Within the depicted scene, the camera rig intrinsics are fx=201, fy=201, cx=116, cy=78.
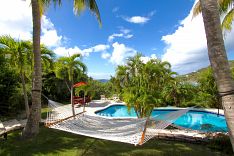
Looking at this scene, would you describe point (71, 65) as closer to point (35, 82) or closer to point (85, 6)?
point (85, 6)

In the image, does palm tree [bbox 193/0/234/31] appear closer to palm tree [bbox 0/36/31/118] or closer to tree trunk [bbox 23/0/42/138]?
tree trunk [bbox 23/0/42/138]

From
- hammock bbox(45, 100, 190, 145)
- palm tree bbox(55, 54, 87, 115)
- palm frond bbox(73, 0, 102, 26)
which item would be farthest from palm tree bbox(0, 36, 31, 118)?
hammock bbox(45, 100, 190, 145)

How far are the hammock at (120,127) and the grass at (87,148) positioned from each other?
524 mm

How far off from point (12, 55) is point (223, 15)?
7582 mm

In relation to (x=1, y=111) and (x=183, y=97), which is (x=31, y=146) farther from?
(x=183, y=97)

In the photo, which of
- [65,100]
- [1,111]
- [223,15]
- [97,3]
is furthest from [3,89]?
[223,15]

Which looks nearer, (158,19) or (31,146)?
(31,146)

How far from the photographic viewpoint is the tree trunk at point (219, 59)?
2.47 meters

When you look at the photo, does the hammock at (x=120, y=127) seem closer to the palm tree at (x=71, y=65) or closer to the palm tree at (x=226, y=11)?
the palm tree at (x=71, y=65)

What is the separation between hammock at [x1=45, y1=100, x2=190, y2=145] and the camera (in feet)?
11.7

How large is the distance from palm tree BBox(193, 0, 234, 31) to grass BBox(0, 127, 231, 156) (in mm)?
4642

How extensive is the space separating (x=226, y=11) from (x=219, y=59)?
568 centimetres

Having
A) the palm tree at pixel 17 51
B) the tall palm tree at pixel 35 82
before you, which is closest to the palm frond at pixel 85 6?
the tall palm tree at pixel 35 82

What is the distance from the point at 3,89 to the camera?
28.3 feet
